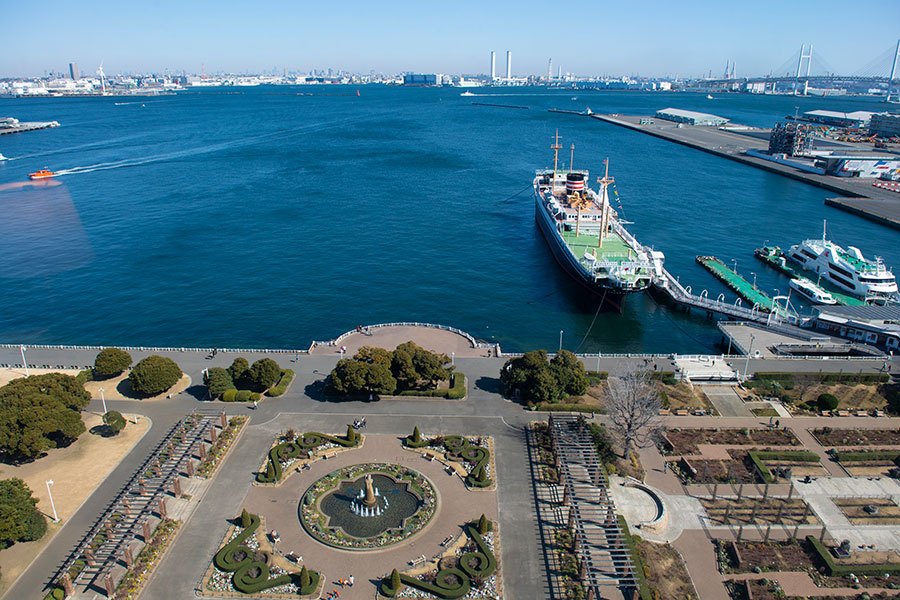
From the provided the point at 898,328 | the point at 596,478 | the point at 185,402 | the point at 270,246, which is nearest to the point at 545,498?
the point at 596,478

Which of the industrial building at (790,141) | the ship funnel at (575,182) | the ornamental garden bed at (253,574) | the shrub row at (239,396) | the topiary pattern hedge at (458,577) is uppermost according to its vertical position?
the industrial building at (790,141)

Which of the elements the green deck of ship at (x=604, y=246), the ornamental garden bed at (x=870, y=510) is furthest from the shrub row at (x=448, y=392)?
the green deck of ship at (x=604, y=246)

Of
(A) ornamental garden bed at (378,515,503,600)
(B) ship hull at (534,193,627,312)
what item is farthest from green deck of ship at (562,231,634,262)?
(A) ornamental garden bed at (378,515,503,600)

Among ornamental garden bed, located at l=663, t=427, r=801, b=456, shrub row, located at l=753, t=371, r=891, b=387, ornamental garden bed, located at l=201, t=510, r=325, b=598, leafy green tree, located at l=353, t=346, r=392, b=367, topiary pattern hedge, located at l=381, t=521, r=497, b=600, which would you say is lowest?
ornamental garden bed, located at l=201, t=510, r=325, b=598

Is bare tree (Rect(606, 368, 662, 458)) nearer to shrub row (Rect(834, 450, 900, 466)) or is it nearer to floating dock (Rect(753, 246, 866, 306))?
shrub row (Rect(834, 450, 900, 466))

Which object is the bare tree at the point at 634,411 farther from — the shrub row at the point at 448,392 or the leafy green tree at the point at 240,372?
the leafy green tree at the point at 240,372

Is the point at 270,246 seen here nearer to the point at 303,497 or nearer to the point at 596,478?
the point at 303,497
